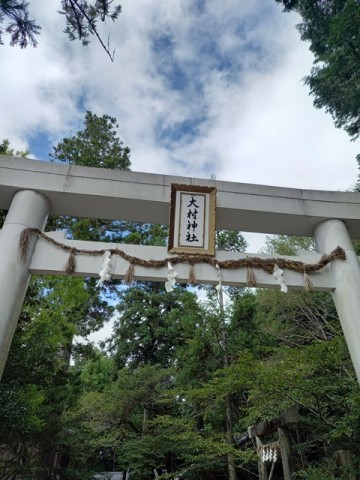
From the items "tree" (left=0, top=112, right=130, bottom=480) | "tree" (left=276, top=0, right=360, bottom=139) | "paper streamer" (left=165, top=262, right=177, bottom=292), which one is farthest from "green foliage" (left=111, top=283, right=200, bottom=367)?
"paper streamer" (left=165, top=262, right=177, bottom=292)

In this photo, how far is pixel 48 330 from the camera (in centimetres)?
708

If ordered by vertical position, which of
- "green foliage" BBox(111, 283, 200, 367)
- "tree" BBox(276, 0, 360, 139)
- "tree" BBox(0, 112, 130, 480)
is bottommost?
"tree" BBox(0, 112, 130, 480)

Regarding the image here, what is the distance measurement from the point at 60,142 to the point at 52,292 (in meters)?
7.62

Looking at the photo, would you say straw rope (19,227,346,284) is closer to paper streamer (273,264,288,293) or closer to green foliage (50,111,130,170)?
paper streamer (273,264,288,293)

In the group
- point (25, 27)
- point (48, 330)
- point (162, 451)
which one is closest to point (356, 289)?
point (25, 27)

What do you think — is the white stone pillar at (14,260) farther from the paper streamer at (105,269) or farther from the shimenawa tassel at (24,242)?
the paper streamer at (105,269)

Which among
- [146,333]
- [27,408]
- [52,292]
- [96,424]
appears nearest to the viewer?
[27,408]

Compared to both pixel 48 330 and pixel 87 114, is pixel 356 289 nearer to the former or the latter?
pixel 48 330

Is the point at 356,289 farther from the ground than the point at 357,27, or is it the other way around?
the point at 357,27

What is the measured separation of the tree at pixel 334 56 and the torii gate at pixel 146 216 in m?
5.08

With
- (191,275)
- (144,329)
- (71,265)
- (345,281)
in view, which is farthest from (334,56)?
(144,329)

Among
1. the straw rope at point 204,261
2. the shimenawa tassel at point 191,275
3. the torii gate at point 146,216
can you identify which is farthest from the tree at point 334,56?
the shimenawa tassel at point 191,275

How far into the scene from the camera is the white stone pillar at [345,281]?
3.34 m

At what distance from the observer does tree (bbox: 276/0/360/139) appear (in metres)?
7.46
